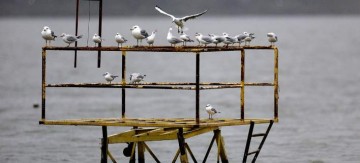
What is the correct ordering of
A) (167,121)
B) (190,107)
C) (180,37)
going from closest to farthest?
1. (167,121)
2. (180,37)
3. (190,107)

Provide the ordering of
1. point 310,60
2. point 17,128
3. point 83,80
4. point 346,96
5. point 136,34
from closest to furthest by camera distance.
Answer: point 136,34 → point 17,128 → point 346,96 → point 83,80 → point 310,60

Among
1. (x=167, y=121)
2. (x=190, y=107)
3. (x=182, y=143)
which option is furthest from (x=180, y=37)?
(x=190, y=107)

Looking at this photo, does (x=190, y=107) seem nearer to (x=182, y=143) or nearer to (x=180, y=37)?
(x=180, y=37)

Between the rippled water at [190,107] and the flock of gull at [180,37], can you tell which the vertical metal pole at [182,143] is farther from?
the rippled water at [190,107]

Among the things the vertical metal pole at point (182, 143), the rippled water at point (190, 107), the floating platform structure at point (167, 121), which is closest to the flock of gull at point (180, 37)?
the floating platform structure at point (167, 121)

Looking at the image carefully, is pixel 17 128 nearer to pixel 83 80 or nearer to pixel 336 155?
pixel 336 155

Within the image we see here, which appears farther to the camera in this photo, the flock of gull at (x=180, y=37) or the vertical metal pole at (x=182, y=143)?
the flock of gull at (x=180, y=37)

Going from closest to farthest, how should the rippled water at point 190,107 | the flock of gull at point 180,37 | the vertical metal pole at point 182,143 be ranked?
the vertical metal pole at point 182,143 → the flock of gull at point 180,37 → the rippled water at point 190,107

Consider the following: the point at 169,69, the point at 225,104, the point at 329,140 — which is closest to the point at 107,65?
the point at 169,69

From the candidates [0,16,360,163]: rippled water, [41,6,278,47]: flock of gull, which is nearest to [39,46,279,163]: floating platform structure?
[41,6,278,47]: flock of gull

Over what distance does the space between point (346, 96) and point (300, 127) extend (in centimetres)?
1760

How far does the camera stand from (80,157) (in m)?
38.9

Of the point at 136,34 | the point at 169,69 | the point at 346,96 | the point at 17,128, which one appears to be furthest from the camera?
the point at 169,69

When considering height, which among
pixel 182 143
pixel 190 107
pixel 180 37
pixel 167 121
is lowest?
pixel 190 107
